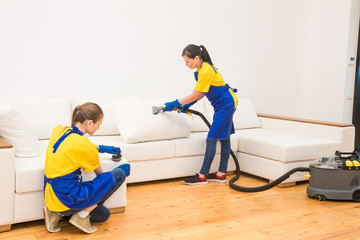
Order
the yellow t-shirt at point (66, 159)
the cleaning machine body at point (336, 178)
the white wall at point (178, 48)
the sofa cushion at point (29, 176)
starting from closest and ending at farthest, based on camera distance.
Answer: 1. the yellow t-shirt at point (66, 159)
2. the sofa cushion at point (29, 176)
3. the cleaning machine body at point (336, 178)
4. the white wall at point (178, 48)

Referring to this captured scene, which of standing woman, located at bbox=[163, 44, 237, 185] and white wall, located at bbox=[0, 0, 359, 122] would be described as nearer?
standing woman, located at bbox=[163, 44, 237, 185]

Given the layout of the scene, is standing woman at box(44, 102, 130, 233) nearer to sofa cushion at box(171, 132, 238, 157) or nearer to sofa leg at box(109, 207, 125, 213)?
sofa leg at box(109, 207, 125, 213)

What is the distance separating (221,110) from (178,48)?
1.32 metres

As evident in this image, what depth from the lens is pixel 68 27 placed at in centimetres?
412

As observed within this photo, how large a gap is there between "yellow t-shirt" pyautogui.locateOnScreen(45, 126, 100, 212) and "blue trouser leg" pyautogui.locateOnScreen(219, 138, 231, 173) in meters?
1.64

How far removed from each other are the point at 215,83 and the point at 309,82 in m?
2.64

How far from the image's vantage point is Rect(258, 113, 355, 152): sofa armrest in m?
4.07

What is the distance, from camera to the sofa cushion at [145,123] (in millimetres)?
3680

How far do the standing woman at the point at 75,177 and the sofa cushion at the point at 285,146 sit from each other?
1.74 m

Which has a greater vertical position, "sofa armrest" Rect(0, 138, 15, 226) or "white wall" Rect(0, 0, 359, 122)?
"white wall" Rect(0, 0, 359, 122)

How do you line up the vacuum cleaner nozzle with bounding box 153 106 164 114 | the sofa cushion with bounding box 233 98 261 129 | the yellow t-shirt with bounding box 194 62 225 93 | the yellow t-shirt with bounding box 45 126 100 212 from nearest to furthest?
the yellow t-shirt with bounding box 45 126 100 212 → the yellow t-shirt with bounding box 194 62 225 93 → the vacuum cleaner nozzle with bounding box 153 106 164 114 → the sofa cushion with bounding box 233 98 261 129

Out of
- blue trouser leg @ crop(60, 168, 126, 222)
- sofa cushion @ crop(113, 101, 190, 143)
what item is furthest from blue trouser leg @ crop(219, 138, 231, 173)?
blue trouser leg @ crop(60, 168, 126, 222)

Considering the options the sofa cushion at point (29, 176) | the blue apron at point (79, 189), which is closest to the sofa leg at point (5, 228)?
the sofa cushion at point (29, 176)

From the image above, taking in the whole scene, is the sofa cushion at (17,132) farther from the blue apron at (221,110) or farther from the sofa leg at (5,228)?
the blue apron at (221,110)
